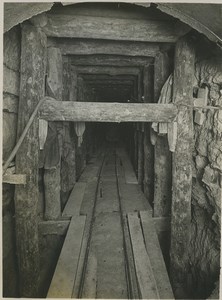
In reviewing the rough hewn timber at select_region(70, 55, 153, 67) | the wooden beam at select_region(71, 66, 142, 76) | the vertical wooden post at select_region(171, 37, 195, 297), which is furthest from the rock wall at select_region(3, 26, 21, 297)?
the wooden beam at select_region(71, 66, 142, 76)

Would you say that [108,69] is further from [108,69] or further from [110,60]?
[110,60]

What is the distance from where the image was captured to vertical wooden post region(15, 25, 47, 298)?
3133mm

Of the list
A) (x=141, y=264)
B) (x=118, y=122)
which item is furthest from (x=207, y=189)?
(x=118, y=122)

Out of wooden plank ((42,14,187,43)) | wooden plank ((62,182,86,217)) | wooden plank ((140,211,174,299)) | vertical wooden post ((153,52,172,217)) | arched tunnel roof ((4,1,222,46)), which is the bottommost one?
wooden plank ((140,211,174,299))

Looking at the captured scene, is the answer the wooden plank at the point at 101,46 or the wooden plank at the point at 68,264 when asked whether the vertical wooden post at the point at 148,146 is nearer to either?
A: the wooden plank at the point at 101,46

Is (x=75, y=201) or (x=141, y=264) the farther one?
(x=75, y=201)

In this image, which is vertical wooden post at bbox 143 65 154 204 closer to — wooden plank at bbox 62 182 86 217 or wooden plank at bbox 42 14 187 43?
wooden plank at bbox 62 182 86 217

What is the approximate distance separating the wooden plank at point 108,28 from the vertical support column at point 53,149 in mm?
686

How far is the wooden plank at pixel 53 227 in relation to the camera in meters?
4.27

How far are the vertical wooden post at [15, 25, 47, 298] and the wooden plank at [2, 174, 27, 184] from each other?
10.3 inches

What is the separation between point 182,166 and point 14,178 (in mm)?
2319

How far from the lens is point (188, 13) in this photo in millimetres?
2137

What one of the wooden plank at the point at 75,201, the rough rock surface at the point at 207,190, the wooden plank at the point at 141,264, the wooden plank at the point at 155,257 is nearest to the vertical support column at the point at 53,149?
the wooden plank at the point at 75,201

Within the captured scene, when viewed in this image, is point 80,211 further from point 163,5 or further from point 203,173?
point 163,5
